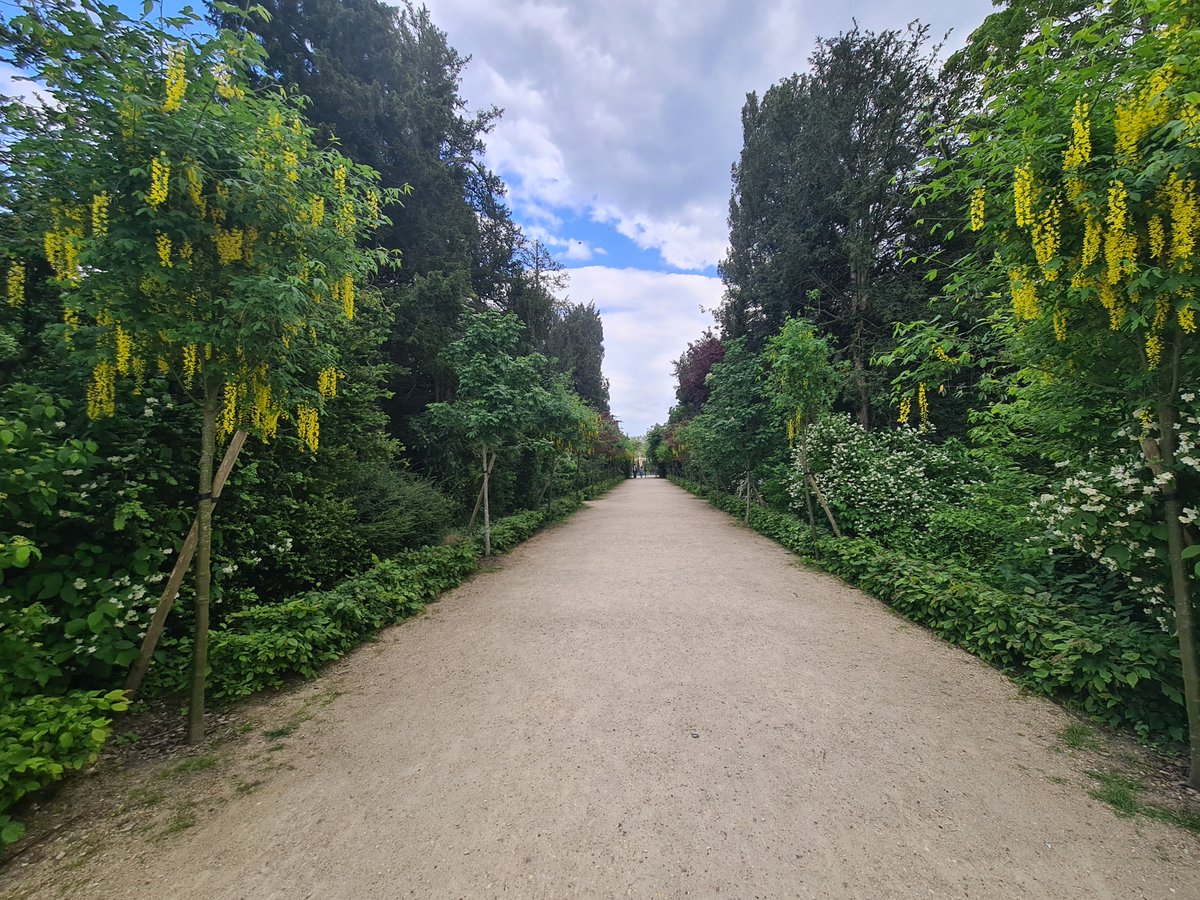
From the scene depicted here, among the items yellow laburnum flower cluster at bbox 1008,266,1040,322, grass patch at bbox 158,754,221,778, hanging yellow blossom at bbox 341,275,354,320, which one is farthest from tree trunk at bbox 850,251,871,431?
grass patch at bbox 158,754,221,778

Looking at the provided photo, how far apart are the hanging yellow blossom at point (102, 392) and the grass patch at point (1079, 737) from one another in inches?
243

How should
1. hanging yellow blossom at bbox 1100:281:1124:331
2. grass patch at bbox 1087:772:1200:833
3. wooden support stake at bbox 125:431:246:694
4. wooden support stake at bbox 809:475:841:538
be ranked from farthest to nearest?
wooden support stake at bbox 809:475:841:538, wooden support stake at bbox 125:431:246:694, hanging yellow blossom at bbox 1100:281:1124:331, grass patch at bbox 1087:772:1200:833

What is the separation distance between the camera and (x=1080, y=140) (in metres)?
2.08

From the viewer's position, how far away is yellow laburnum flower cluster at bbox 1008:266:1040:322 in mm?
2414

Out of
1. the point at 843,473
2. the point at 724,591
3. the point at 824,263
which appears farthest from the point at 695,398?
the point at 724,591

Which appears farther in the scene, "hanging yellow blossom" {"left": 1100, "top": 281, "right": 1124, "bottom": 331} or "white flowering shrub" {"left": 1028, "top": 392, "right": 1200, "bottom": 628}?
"white flowering shrub" {"left": 1028, "top": 392, "right": 1200, "bottom": 628}

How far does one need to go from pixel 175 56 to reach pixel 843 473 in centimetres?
888

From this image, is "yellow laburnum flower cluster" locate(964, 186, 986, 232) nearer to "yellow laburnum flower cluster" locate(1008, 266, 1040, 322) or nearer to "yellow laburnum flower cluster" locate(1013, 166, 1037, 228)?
"yellow laburnum flower cluster" locate(1013, 166, 1037, 228)

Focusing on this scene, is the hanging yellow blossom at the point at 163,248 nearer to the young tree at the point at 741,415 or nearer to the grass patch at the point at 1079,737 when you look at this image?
the grass patch at the point at 1079,737

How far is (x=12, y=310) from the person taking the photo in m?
3.55

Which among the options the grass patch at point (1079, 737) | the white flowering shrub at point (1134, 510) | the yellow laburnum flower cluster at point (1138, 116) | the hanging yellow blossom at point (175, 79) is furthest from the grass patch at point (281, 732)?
the yellow laburnum flower cluster at point (1138, 116)

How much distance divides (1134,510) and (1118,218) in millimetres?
1723

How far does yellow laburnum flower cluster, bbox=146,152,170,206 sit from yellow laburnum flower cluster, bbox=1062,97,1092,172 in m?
4.45

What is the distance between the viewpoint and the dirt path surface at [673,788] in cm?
177
